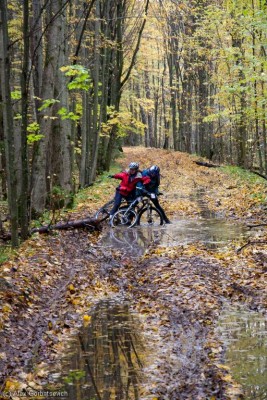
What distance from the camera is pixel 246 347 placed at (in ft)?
20.6

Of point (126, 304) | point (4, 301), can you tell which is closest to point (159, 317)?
point (126, 304)

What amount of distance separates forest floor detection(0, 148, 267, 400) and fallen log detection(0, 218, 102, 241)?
185 millimetres

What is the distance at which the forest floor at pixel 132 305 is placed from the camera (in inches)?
214

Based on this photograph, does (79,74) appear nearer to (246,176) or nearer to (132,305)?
(132,305)

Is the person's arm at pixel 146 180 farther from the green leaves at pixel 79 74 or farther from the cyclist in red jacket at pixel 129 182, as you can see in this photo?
the green leaves at pixel 79 74

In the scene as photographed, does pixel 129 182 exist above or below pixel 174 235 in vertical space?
above

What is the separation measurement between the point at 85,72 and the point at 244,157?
23038 millimetres

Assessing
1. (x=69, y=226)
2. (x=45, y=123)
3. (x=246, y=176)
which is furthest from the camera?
(x=246, y=176)

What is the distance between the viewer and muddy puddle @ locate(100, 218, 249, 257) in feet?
40.9

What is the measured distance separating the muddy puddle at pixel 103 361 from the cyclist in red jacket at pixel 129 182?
7.72 meters

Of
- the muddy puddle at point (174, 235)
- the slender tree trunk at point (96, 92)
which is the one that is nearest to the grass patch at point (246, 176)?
the slender tree trunk at point (96, 92)

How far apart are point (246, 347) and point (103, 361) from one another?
1.82 metres

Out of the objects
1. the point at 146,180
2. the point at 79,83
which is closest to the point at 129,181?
the point at 146,180

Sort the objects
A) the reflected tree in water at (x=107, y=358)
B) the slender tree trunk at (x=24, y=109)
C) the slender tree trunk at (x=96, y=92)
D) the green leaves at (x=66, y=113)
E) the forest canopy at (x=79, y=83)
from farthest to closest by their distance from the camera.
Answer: the slender tree trunk at (x=96, y=92)
the green leaves at (x=66, y=113)
the forest canopy at (x=79, y=83)
the slender tree trunk at (x=24, y=109)
the reflected tree in water at (x=107, y=358)
